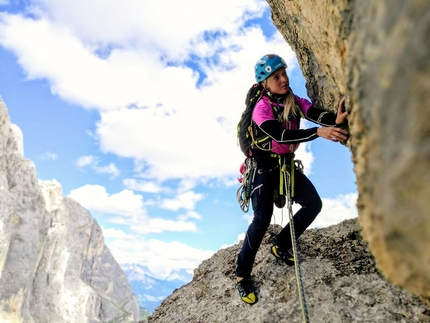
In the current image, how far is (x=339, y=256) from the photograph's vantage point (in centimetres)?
599

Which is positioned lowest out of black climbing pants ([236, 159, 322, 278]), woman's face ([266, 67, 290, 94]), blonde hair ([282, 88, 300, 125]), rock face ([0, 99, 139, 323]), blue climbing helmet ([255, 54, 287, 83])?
black climbing pants ([236, 159, 322, 278])

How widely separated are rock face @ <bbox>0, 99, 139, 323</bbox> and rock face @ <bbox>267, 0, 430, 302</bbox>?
232ft

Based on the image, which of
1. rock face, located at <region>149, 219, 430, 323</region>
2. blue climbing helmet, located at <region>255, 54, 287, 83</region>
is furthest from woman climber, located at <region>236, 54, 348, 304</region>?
rock face, located at <region>149, 219, 430, 323</region>

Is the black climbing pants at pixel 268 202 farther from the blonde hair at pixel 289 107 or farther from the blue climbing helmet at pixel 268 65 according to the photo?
the blue climbing helmet at pixel 268 65

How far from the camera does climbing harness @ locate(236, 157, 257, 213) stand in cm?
557

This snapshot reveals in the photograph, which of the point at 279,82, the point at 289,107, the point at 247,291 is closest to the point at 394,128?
the point at 289,107

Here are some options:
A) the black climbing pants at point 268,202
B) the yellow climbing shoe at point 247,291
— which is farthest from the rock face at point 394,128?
the yellow climbing shoe at point 247,291

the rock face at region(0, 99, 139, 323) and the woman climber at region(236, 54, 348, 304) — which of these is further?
the rock face at region(0, 99, 139, 323)

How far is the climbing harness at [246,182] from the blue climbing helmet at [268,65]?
1361 millimetres

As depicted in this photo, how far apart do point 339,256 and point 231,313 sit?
2156 mm

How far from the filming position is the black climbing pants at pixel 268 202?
5.32m

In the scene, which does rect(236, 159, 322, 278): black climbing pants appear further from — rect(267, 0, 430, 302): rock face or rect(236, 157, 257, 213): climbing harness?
rect(267, 0, 430, 302): rock face

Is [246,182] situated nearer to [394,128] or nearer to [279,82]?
[279,82]

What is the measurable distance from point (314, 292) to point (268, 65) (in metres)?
3.58
